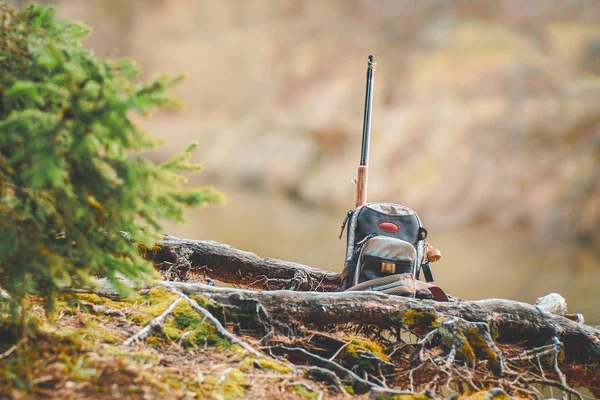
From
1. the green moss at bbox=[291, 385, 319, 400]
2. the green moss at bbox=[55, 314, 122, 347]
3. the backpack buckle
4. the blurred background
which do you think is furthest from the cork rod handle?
the blurred background

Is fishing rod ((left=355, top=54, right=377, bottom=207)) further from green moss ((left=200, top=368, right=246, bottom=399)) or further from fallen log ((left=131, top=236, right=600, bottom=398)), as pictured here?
green moss ((left=200, top=368, right=246, bottom=399))

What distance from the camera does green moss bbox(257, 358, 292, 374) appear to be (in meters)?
1.60

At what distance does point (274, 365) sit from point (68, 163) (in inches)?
35.6

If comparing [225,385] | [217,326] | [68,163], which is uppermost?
[68,163]

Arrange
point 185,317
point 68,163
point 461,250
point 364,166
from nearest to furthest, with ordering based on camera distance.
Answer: point 68,163
point 185,317
point 364,166
point 461,250

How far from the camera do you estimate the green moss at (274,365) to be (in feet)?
5.25

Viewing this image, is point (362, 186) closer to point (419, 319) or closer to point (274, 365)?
point (419, 319)

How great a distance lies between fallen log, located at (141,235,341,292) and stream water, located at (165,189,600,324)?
20.5 ft

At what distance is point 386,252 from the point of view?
2.25 metres

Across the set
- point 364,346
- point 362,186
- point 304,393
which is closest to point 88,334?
point 304,393

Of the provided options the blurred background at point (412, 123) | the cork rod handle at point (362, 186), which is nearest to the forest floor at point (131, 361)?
the cork rod handle at point (362, 186)

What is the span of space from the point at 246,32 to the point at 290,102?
167 centimetres

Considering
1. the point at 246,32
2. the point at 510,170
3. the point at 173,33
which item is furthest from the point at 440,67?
the point at 173,33

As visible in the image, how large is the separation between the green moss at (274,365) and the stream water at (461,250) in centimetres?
734
